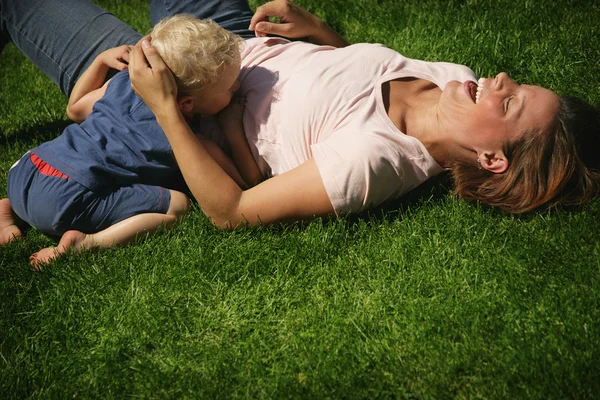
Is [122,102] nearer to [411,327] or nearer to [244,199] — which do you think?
[244,199]

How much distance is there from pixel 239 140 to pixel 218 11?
3.79 ft

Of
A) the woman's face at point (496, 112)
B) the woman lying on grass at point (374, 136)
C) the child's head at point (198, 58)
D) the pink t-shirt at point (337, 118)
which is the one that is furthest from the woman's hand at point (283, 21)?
the woman's face at point (496, 112)

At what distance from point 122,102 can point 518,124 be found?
7.03 ft

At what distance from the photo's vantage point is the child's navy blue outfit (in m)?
3.24

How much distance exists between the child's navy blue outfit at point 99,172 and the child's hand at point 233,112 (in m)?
0.38

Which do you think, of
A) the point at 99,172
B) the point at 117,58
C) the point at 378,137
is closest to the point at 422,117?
the point at 378,137

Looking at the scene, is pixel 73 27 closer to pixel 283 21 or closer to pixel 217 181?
pixel 283 21

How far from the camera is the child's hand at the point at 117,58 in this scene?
367cm

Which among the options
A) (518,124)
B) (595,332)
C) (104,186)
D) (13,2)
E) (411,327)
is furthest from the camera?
(13,2)

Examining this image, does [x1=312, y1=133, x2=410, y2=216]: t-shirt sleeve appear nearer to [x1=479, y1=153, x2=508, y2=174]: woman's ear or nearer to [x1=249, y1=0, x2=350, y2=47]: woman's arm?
[x1=479, y1=153, x2=508, y2=174]: woman's ear

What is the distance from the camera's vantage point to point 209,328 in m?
2.84

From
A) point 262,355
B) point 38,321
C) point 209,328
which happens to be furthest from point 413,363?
point 38,321

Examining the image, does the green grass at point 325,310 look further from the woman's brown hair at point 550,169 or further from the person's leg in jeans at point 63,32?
the person's leg in jeans at point 63,32

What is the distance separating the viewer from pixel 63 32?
400 centimetres
